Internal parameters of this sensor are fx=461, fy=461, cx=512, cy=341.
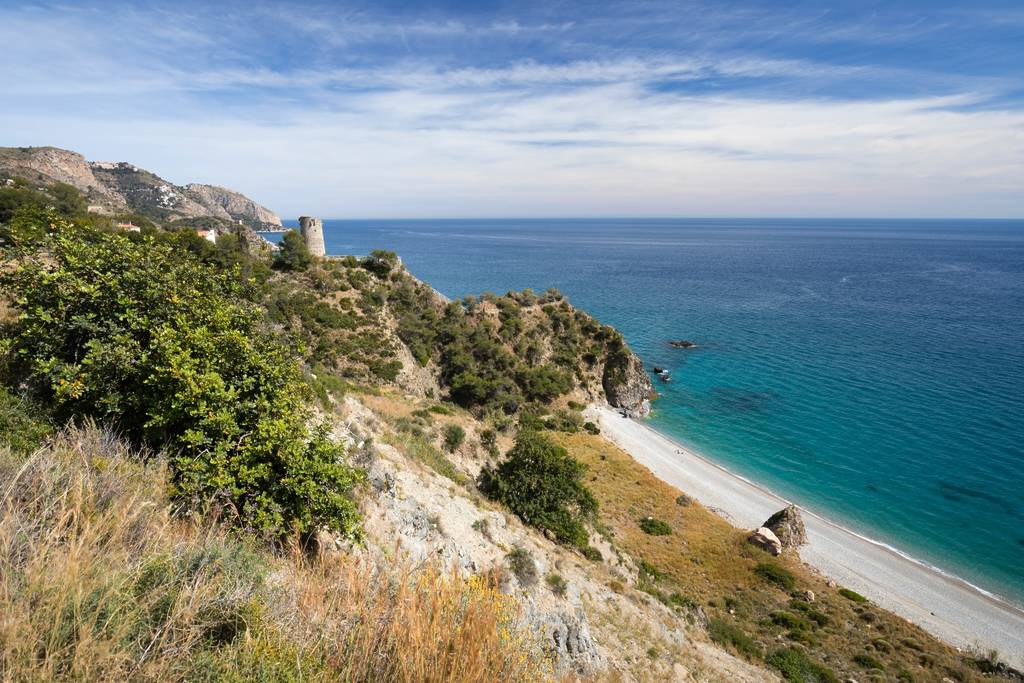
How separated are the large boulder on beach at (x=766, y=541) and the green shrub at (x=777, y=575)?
5.07ft

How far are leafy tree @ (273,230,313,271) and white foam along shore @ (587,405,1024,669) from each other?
1532 inches

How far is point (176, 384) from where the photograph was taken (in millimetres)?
9562

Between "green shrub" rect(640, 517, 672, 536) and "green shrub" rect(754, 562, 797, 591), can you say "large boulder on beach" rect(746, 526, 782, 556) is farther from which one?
"green shrub" rect(640, 517, 672, 536)

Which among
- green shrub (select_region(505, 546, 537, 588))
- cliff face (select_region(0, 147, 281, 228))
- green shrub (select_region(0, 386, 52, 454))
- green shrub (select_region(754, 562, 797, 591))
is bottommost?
green shrub (select_region(754, 562, 797, 591))

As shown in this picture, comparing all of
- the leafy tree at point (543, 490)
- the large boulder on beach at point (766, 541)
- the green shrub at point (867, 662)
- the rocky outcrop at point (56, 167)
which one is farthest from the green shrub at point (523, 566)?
the rocky outcrop at point (56, 167)

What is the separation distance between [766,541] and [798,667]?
11.1 meters

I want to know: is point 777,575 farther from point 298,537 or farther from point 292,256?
point 292,256

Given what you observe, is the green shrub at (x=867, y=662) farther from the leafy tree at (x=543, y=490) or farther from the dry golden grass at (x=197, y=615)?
the dry golden grass at (x=197, y=615)

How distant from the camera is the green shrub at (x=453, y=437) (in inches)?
1088

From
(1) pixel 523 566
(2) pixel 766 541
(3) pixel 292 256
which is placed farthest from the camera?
(3) pixel 292 256

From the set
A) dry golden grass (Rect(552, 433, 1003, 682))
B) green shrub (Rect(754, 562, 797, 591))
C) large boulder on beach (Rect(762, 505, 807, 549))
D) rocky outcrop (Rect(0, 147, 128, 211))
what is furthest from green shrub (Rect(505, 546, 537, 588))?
rocky outcrop (Rect(0, 147, 128, 211))

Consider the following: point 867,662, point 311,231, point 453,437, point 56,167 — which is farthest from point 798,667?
point 56,167

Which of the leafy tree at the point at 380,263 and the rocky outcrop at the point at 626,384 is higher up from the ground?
the leafy tree at the point at 380,263

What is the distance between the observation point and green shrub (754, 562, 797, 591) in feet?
82.1
